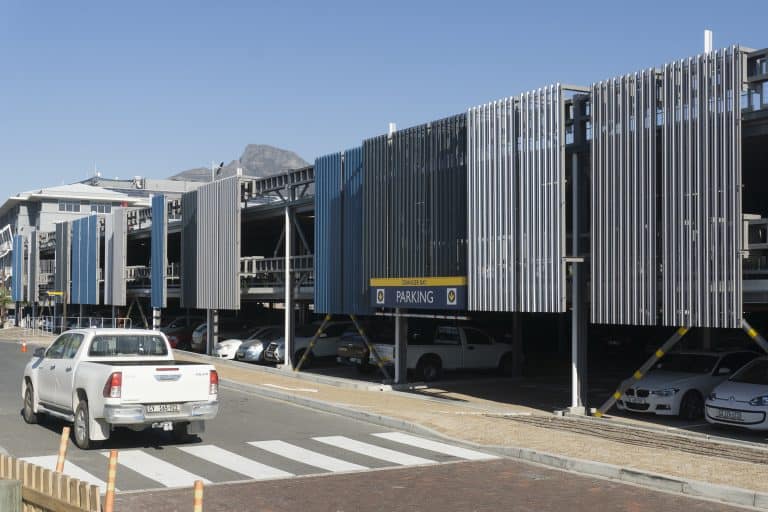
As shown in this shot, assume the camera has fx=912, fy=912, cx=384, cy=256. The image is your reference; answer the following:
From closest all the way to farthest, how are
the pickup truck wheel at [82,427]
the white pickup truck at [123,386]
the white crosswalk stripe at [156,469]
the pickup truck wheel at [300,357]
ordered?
the white crosswalk stripe at [156,469]
the white pickup truck at [123,386]
the pickup truck wheel at [82,427]
the pickup truck wheel at [300,357]

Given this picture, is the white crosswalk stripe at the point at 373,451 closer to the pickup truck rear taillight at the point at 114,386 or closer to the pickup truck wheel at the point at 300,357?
the pickup truck rear taillight at the point at 114,386

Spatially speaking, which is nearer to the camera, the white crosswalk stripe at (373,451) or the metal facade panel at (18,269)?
the white crosswalk stripe at (373,451)

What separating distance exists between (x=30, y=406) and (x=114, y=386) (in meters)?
4.34

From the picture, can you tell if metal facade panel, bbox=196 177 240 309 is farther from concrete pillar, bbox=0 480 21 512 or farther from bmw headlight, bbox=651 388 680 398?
concrete pillar, bbox=0 480 21 512

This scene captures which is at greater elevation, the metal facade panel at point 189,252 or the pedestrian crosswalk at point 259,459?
the metal facade panel at point 189,252

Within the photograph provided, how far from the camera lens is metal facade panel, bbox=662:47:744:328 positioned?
1530 cm

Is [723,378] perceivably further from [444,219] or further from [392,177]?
[392,177]

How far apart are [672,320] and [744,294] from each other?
132cm

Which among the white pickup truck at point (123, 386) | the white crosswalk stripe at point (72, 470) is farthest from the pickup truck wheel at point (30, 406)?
the white crosswalk stripe at point (72, 470)

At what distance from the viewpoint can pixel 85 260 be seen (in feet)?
165

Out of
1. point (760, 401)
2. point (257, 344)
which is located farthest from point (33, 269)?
point (760, 401)

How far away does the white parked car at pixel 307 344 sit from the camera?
3034 centimetres

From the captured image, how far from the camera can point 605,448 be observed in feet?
46.8

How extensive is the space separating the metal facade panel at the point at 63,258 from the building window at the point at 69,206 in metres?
19.5
